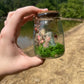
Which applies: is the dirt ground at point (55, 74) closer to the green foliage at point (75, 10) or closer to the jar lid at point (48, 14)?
the jar lid at point (48, 14)

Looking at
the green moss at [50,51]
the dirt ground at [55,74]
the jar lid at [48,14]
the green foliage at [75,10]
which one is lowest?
the green foliage at [75,10]

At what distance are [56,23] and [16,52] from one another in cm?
53

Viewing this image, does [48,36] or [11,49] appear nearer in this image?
[11,49]

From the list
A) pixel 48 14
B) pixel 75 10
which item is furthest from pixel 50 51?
pixel 75 10

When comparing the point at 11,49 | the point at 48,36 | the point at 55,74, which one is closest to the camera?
the point at 11,49

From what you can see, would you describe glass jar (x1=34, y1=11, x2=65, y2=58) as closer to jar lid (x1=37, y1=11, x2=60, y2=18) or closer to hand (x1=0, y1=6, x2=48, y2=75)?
jar lid (x1=37, y1=11, x2=60, y2=18)

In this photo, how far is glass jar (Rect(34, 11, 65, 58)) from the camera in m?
1.20

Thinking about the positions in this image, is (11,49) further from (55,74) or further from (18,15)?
(55,74)

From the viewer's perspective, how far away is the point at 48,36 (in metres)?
1.22

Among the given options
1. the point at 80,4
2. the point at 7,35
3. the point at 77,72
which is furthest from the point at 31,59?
the point at 80,4

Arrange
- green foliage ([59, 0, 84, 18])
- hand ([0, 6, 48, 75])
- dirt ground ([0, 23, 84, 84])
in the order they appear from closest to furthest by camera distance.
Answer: hand ([0, 6, 48, 75]), dirt ground ([0, 23, 84, 84]), green foliage ([59, 0, 84, 18])

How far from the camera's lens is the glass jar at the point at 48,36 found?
1200 millimetres

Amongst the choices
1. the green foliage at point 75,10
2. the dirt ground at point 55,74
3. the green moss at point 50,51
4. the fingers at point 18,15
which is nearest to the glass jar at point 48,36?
the green moss at point 50,51

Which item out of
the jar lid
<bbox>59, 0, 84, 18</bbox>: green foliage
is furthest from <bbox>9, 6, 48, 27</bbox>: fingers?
<bbox>59, 0, 84, 18</bbox>: green foliage
